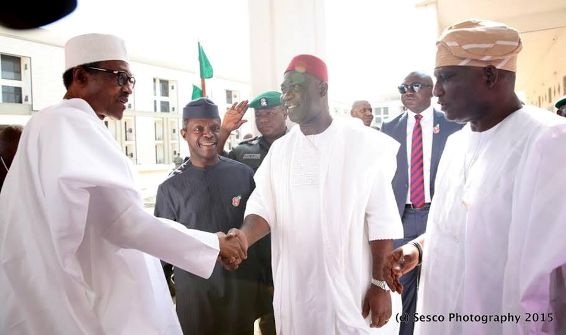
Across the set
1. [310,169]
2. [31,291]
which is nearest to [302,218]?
[310,169]

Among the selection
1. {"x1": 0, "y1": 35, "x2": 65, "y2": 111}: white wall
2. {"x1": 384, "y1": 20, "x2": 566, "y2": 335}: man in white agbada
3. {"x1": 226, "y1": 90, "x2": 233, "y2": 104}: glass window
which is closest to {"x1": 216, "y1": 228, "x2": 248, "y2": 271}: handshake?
{"x1": 384, "y1": 20, "x2": 566, "y2": 335}: man in white agbada

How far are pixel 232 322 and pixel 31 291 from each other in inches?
56.7

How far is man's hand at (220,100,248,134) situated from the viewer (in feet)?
11.2

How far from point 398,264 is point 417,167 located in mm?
1805

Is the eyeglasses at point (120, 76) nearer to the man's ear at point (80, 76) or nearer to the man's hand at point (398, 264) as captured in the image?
the man's ear at point (80, 76)

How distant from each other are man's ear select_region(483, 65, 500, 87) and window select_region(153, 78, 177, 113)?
26.9 feet

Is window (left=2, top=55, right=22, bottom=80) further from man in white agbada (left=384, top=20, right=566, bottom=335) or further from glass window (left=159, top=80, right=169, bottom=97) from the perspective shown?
man in white agbada (left=384, top=20, right=566, bottom=335)

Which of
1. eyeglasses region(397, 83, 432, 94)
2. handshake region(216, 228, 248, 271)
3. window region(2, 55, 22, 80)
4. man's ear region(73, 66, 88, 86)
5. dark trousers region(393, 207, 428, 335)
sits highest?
window region(2, 55, 22, 80)

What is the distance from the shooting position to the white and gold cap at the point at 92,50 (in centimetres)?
218

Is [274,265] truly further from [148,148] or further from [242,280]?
[148,148]

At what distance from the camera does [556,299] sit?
1.49 m

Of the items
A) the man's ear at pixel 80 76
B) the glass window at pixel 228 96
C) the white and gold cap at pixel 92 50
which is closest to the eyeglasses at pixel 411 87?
the white and gold cap at pixel 92 50

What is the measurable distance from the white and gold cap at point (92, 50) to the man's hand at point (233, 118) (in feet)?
4.05

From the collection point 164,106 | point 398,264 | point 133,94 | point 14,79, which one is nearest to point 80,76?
point 398,264
